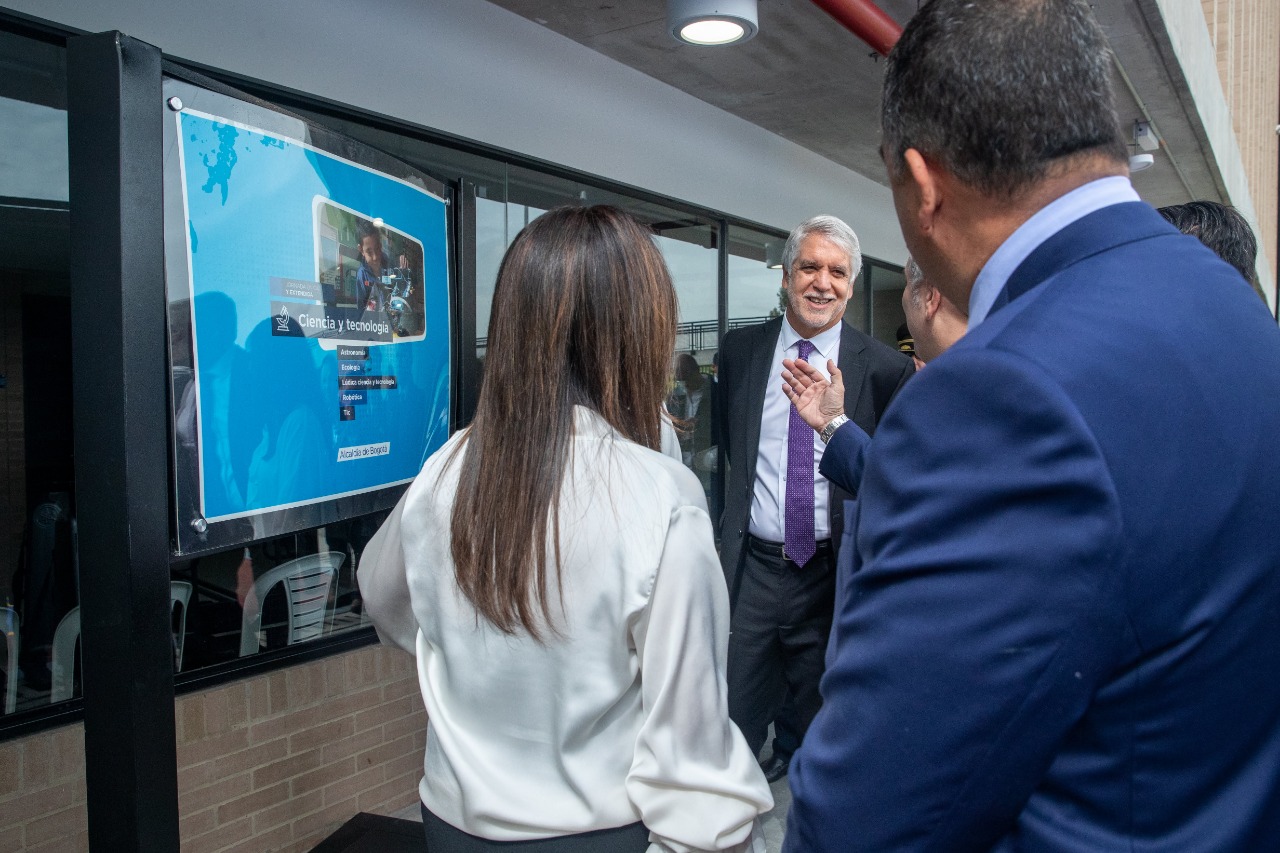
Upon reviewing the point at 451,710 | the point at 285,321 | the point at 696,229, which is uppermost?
the point at 696,229

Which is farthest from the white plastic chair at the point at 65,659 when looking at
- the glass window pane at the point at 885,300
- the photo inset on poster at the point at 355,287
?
the glass window pane at the point at 885,300

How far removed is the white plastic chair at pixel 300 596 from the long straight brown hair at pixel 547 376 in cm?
207

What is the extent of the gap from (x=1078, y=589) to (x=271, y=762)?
9.74 ft

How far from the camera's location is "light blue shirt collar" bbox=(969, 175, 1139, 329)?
77cm

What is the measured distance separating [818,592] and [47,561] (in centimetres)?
241

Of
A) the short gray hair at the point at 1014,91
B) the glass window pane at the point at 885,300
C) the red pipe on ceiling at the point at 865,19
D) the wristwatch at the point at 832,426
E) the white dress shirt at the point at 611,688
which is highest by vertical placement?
the red pipe on ceiling at the point at 865,19

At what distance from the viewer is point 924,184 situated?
84 cm

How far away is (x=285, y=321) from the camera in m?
1.54

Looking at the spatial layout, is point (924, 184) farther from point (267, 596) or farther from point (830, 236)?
point (267, 596)

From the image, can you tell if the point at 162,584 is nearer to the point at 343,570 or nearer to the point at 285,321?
the point at 285,321

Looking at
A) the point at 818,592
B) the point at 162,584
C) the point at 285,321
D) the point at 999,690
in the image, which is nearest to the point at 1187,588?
the point at 999,690

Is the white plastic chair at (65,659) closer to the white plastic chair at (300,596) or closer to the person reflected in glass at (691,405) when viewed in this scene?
the white plastic chair at (300,596)

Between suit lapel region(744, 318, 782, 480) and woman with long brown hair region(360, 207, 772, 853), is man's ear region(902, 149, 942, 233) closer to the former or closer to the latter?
woman with long brown hair region(360, 207, 772, 853)

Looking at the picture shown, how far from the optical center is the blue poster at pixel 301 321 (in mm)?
1365
